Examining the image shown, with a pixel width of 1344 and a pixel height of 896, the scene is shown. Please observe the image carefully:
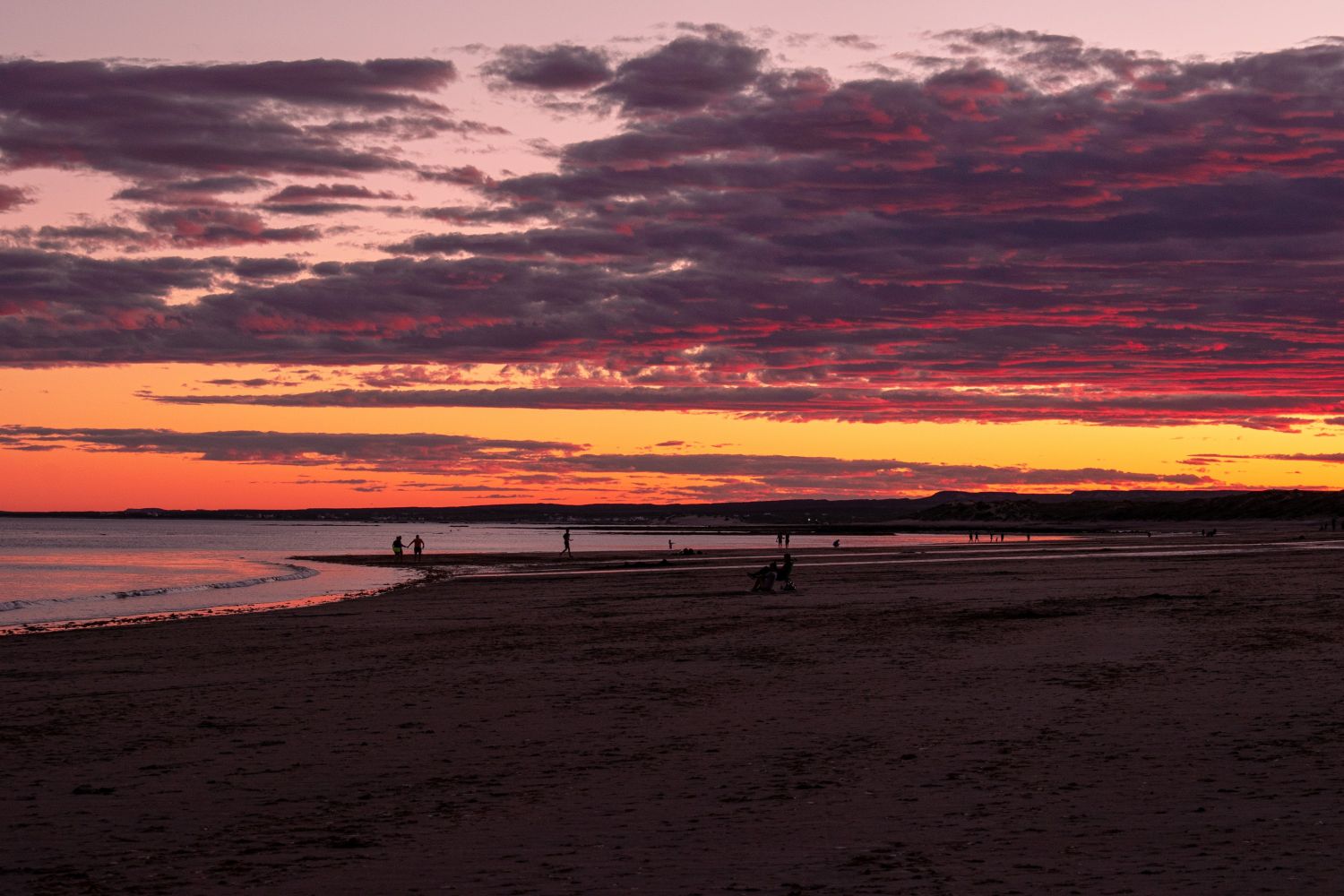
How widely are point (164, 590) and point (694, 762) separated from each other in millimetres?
43399

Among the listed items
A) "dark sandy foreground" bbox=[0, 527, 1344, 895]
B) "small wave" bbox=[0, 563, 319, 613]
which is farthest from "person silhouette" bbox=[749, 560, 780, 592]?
"small wave" bbox=[0, 563, 319, 613]

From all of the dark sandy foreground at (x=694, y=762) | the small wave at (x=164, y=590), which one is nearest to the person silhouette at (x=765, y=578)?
the dark sandy foreground at (x=694, y=762)

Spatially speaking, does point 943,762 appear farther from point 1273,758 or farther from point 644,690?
point 644,690

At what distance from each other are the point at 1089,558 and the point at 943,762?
5359 centimetres

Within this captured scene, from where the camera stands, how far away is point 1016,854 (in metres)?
8.60

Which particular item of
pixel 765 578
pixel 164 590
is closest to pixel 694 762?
pixel 765 578

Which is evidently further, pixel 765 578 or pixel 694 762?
pixel 765 578

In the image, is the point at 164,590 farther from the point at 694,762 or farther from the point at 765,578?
the point at 694,762

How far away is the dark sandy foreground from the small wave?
20116 mm

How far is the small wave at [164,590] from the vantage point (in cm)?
4312

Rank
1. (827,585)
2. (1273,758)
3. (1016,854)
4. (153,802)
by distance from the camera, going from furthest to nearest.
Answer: (827,585) → (1273,758) → (153,802) → (1016,854)

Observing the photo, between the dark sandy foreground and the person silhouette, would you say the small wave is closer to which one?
the dark sandy foreground

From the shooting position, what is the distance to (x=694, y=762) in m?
12.2

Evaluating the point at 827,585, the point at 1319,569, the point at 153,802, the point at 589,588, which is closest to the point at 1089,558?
the point at 1319,569
